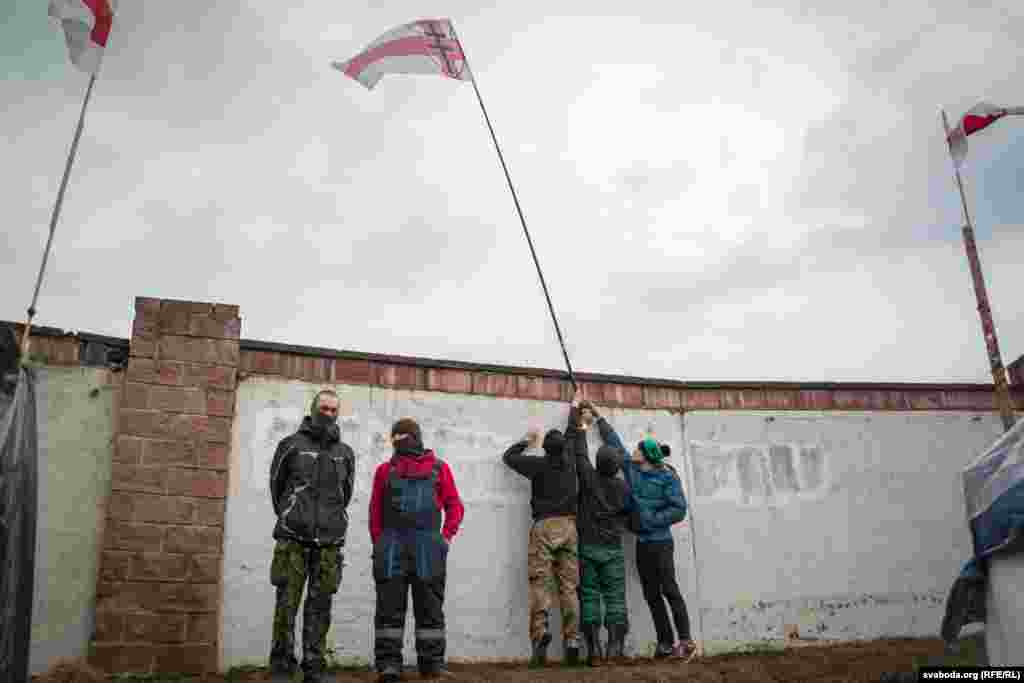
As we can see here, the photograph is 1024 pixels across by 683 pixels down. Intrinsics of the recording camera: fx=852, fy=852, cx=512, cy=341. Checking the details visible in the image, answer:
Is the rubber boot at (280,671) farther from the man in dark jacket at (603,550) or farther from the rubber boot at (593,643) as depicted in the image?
the man in dark jacket at (603,550)

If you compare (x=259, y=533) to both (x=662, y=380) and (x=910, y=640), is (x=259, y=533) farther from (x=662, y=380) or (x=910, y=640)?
(x=910, y=640)

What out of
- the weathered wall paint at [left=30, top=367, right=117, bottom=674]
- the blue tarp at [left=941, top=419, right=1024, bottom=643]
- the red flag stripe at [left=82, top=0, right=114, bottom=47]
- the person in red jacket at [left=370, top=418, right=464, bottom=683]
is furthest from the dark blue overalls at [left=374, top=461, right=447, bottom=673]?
the red flag stripe at [left=82, top=0, right=114, bottom=47]

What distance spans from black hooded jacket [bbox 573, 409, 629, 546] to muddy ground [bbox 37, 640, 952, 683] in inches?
44.6

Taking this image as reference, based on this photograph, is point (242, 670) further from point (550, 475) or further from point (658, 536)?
point (658, 536)

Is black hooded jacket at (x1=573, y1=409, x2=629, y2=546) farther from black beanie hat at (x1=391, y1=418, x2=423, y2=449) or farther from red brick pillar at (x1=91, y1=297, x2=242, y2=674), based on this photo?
red brick pillar at (x1=91, y1=297, x2=242, y2=674)

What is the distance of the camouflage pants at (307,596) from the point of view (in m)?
5.47

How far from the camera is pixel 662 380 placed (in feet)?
30.6

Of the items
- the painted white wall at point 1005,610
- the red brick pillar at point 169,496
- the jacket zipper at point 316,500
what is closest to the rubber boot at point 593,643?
the jacket zipper at point 316,500

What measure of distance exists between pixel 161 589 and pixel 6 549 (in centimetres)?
247

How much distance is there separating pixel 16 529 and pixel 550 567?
4506mm

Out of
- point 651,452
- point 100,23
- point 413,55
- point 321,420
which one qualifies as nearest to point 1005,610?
point 321,420

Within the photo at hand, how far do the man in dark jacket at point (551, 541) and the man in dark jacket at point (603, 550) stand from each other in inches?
4.2

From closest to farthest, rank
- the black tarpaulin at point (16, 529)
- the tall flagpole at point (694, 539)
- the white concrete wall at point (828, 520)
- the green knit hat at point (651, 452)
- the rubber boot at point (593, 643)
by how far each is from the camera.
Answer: the black tarpaulin at point (16, 529), the rubber boot at point (593, 643), the green knit hat at point (651, 452), the tall flagpole at point (694, 539), the white concrete wall at point (828, 520)

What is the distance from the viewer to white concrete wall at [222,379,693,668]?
23.4 ft
